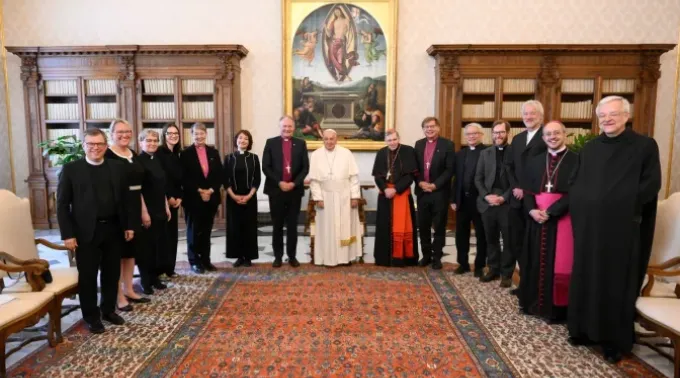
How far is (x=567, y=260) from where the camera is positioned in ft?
11.1

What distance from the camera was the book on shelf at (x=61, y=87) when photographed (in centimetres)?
727

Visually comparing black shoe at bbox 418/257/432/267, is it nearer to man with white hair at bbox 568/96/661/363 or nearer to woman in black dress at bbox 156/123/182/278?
man with white hair at bbox 568/96/661/363

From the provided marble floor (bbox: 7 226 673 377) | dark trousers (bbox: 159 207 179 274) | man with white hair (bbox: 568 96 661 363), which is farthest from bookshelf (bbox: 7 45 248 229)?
man with white hair (bbox: 568 96 661 363)

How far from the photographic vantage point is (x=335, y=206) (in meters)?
5.15

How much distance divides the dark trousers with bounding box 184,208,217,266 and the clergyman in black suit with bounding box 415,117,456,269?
229cm

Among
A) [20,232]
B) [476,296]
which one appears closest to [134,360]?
[20,232]

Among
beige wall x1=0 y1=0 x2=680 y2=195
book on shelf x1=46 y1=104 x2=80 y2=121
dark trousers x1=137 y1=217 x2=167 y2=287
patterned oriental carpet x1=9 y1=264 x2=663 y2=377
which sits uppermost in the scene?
beige wall x1=0 y1=0 x2=680 y2=195

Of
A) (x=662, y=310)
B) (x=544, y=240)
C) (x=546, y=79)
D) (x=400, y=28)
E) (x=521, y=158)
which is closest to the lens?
(x=662, y=310)

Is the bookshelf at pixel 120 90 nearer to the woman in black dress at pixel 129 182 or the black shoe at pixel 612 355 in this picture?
the woman in black dress at pixel 129 182

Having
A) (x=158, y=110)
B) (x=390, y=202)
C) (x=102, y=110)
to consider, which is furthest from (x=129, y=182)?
(x=102, y=110)

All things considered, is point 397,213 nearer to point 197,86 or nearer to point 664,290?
point 664,290

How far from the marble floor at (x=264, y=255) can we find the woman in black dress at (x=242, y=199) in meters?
0.36

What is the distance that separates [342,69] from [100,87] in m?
3.90

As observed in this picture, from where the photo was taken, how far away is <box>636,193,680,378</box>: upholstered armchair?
2543 millimetres
